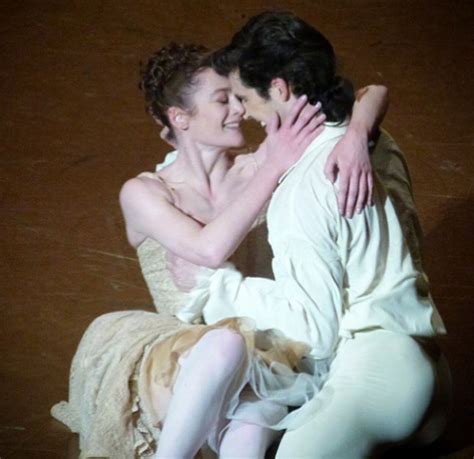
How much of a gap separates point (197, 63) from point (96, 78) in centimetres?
130

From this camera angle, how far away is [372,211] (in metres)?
2.39

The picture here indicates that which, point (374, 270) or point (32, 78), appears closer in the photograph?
point (374, 270)

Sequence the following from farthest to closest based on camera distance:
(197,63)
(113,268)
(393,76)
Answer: (393,76), (113,268), (197,63)

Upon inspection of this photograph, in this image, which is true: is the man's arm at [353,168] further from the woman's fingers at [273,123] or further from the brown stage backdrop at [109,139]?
the brown stage backdrop at [109,139]

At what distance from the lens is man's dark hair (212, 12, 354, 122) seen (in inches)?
94.2

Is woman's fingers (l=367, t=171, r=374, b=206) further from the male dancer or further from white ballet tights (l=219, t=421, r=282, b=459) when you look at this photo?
white ballet tights (l=219, t=421, r=282, b=459)

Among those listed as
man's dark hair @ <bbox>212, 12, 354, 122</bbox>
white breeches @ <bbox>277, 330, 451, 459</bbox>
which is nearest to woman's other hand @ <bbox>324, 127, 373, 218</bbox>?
man's dark hair @ <bbox>212, 12, 354, 122</bbox>

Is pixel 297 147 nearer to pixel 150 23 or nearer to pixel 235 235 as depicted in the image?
pixel 235 235

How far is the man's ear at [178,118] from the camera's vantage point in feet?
8.92

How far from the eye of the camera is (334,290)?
2.35 meters

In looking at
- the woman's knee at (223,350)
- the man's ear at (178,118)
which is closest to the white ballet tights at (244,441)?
the woman's knee at (223,350)

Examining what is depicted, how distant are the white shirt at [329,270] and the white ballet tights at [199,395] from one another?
0.46 ft

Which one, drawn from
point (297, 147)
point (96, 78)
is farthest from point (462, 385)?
point (96, 78)

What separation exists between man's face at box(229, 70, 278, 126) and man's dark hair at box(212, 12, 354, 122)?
0.02 meters
